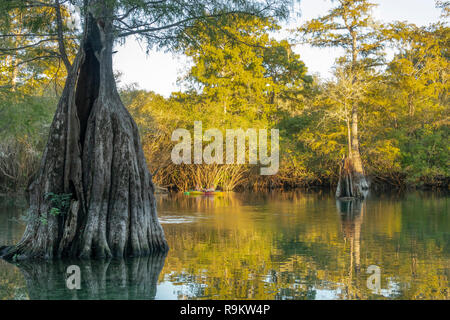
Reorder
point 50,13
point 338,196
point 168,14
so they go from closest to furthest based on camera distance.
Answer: point 168,14 < point 50,13 < point 338,196

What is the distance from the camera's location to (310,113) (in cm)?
3978

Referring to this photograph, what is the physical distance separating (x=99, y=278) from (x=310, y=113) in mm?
32536

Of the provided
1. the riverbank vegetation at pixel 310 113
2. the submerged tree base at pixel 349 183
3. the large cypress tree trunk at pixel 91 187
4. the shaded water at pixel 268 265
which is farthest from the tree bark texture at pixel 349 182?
the large cypress tree trunk at pixel 91 187

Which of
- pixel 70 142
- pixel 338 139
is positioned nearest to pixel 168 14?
pixel 70 142

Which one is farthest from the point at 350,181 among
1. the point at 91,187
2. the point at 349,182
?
the point at 91,187

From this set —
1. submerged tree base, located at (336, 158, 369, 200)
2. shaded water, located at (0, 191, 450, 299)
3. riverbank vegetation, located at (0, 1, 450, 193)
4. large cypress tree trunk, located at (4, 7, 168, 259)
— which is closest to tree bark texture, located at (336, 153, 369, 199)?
submerged tree base, located at (336, 158, 369, 200)

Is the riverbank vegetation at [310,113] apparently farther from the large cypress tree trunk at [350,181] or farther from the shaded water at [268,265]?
the shaded water at [268,265]

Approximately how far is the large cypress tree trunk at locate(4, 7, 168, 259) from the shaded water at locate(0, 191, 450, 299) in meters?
0.47

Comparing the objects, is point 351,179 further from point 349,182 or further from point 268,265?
point 268,265

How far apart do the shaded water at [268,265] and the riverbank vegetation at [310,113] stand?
13320 millimetres

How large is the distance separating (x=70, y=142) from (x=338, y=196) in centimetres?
1926

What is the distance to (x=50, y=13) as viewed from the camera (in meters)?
11.9

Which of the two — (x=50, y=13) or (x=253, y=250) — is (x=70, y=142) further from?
(x=253, y=250)

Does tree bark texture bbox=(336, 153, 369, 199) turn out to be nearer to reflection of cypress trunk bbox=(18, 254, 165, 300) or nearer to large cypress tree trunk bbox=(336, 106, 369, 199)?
large cypress tree trunk bbox=(336, 106, 369, 199)
